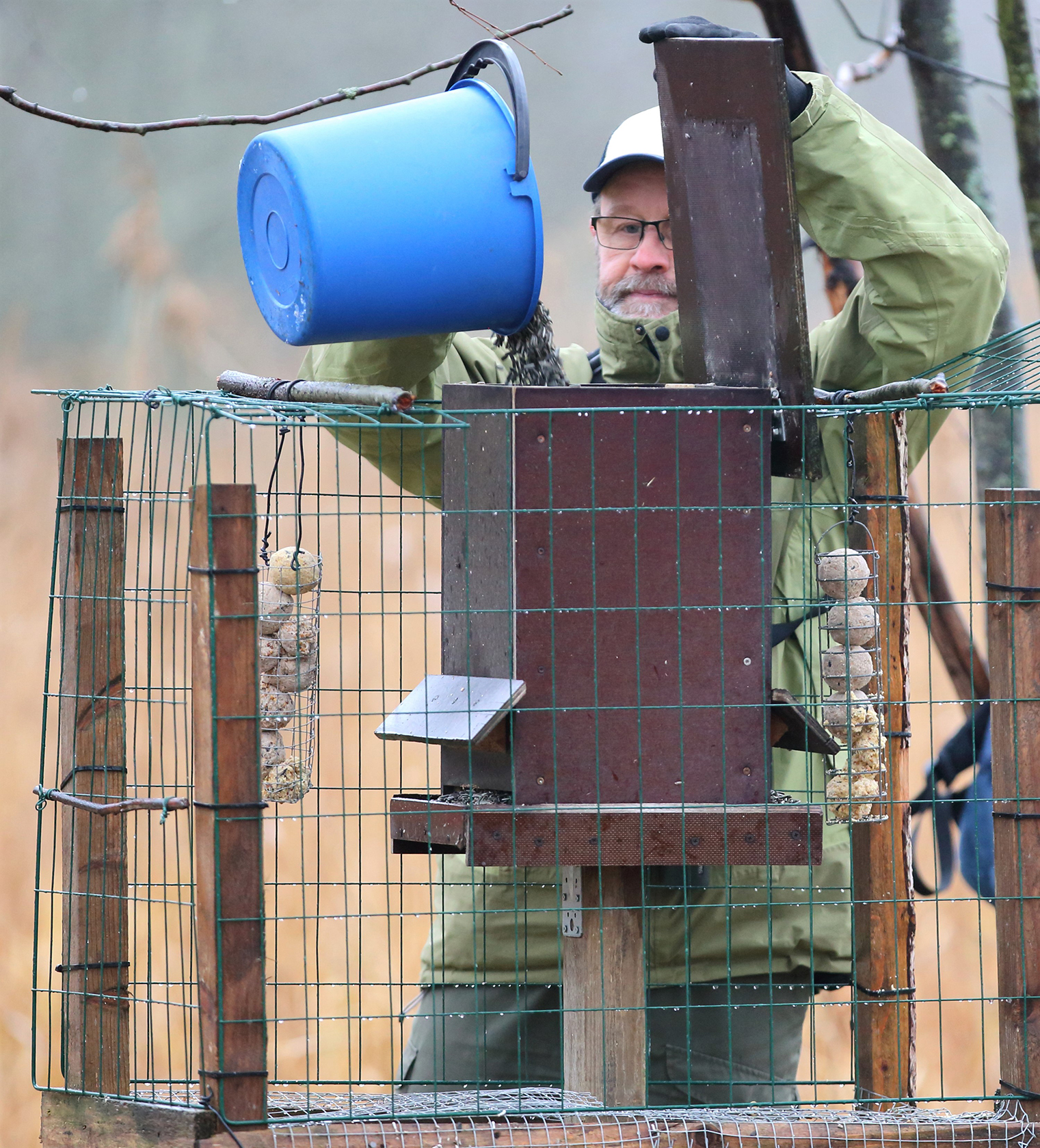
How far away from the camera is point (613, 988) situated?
177 cm

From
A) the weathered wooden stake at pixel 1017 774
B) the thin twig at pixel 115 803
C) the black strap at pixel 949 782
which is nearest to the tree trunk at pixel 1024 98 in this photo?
the black strap at pixel 949 782

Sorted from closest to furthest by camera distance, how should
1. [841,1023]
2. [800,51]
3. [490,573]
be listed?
[490,573] → [800,51] → [841,1023]

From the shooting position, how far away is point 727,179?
1.77 metres

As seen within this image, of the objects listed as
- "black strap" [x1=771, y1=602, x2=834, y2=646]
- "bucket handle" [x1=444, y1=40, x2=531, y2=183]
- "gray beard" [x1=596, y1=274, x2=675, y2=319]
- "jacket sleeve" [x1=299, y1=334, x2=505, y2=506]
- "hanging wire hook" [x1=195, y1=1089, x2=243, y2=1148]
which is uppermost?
"bucket handle" [x1=444, y1=40, x2=531, y2=183]

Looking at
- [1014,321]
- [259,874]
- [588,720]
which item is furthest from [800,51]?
[259,874]

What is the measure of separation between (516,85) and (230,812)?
90 cm

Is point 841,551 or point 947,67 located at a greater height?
point 947,67

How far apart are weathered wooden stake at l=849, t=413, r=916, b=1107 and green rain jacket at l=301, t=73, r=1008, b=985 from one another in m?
0.07

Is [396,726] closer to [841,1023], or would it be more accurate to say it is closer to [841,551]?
[841,551]

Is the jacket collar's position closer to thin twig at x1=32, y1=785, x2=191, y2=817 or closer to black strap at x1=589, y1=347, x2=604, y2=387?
black strap at x1=589, y1=347, x2=604, y2=387

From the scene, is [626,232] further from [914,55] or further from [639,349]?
[914,55]

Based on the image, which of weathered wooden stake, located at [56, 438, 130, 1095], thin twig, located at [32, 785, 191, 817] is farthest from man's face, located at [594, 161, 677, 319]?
thin twig, located at [32, 785, 191, 817]

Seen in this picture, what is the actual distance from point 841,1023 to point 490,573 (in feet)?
7.13

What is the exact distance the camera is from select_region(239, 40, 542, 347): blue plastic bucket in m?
1.65
